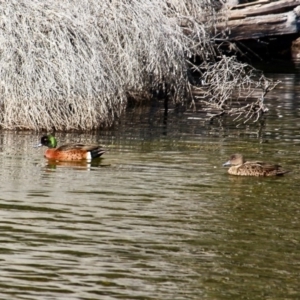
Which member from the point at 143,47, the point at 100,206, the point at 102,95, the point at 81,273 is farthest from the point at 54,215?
the point at 143,47

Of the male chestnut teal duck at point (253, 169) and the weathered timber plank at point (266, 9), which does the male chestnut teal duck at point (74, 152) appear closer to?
the male chestnut teal duck at point (253, 169)

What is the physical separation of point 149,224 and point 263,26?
2083 centimetres

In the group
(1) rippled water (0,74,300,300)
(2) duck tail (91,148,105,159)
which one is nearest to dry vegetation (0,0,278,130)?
(1) rippled water (0,74,300,300)

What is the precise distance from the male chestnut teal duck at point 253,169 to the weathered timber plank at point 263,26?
15411 mm

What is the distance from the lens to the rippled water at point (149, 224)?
30.6 feet

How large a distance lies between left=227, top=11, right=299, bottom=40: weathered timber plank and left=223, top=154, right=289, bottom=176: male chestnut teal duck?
15.4 meters

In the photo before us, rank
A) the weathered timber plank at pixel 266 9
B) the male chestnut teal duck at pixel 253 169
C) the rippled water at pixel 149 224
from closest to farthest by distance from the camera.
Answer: the rippled water at pixel 149 224 < the male chestnut teal duck at pixel 253 169 < the weathered timber plank at pixel 266 9

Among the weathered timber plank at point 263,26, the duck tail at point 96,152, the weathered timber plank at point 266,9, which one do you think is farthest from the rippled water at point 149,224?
the weathered timber plank at point 266,9

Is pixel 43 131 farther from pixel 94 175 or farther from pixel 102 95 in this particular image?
pixel 94 175

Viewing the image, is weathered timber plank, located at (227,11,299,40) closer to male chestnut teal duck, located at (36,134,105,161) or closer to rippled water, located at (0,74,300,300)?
rippled water, located at (0,74,300,300)

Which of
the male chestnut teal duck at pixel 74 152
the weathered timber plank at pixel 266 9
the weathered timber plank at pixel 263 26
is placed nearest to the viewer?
the male chestnut teal duck at pixel 74 152

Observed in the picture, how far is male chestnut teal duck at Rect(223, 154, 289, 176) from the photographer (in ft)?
48.6

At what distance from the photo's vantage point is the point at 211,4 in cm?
2672

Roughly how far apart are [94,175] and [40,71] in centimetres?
485
